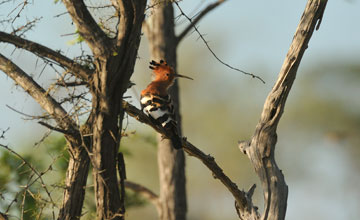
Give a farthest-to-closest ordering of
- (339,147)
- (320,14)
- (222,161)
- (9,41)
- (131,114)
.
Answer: (222,161) → (339,147) → (320,14) → (131,114) → (9,41)

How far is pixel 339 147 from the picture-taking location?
17578 millimetres

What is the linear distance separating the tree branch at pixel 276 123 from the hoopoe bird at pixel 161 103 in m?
0.67

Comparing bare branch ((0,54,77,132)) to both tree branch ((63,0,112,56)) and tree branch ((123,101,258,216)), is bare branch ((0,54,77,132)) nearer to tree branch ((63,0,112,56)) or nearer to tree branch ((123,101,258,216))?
tree branch ((123,101,258,216))

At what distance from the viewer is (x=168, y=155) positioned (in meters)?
7.78

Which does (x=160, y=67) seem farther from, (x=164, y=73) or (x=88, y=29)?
(x=88, y=29)

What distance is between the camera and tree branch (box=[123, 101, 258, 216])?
174 inches

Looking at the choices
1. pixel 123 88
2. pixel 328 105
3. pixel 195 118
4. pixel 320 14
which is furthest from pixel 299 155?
pixel 123 88

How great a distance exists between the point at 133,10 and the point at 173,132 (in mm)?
1396

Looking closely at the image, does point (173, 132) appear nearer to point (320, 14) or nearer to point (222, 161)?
point (320, 14)

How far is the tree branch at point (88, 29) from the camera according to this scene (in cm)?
354

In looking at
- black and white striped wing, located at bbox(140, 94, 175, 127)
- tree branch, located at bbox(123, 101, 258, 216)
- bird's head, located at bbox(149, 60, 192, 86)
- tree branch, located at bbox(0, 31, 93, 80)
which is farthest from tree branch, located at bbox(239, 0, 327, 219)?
tree branch, located at bbox(0, 31, 93, 80)

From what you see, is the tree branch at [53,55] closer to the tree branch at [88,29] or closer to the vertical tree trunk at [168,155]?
the tree branch at [88,29]

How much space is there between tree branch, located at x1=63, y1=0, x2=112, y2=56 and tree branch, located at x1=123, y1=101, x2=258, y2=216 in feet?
2.35

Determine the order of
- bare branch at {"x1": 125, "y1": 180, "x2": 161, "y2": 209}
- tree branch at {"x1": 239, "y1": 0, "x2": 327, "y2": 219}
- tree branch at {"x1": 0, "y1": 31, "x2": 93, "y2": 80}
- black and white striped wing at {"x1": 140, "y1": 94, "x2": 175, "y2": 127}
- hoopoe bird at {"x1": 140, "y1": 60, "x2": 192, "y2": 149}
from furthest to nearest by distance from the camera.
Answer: bare branch at {"x1": 125, "y1": 180, "x2": 161, "y2": 209} → black and white striped wing at {"x1": 140, "y1": 94, "x2": 175, "y2": 127} → hoopoe bird at {"x1": 140, "y1": 60, "x2": 192, "y2": 149} → tree branch at {"x1": 239, "y1": 0, "x2": 327, "y2": 219} → tree branch at {"x1": 0, "y1": 31, "x2": 93, "y2": 80}
